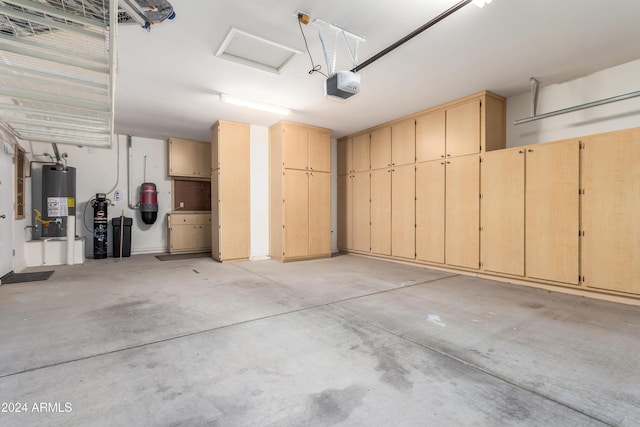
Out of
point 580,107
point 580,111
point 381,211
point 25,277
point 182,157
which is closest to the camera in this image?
point 580,107

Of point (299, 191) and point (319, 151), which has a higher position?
point (319, 151)

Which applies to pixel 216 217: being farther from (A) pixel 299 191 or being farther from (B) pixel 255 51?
(B) pixel 255 51

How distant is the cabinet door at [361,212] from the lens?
693 centimetres

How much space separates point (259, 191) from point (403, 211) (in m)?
3.25

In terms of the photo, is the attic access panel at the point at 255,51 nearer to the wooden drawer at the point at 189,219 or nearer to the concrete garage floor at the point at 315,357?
the concrete garage floor at the point at 315,357

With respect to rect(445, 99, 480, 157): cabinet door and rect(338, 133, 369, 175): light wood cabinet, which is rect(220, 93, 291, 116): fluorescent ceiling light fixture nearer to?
rect(338, 133, 369, 175): light wood cabinet

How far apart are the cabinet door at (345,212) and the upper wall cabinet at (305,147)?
877mm

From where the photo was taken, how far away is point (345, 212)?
762 centimetres

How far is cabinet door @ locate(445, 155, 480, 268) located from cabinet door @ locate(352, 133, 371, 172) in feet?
6.99

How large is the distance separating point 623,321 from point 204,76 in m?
5.72

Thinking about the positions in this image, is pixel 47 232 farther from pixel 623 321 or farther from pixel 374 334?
pixel 623 321

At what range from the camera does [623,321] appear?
2.87 meters

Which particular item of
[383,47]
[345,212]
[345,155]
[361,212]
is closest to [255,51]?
[383,47]

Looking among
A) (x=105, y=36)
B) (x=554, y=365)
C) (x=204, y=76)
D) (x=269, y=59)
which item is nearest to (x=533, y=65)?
(x=269, y=59)
